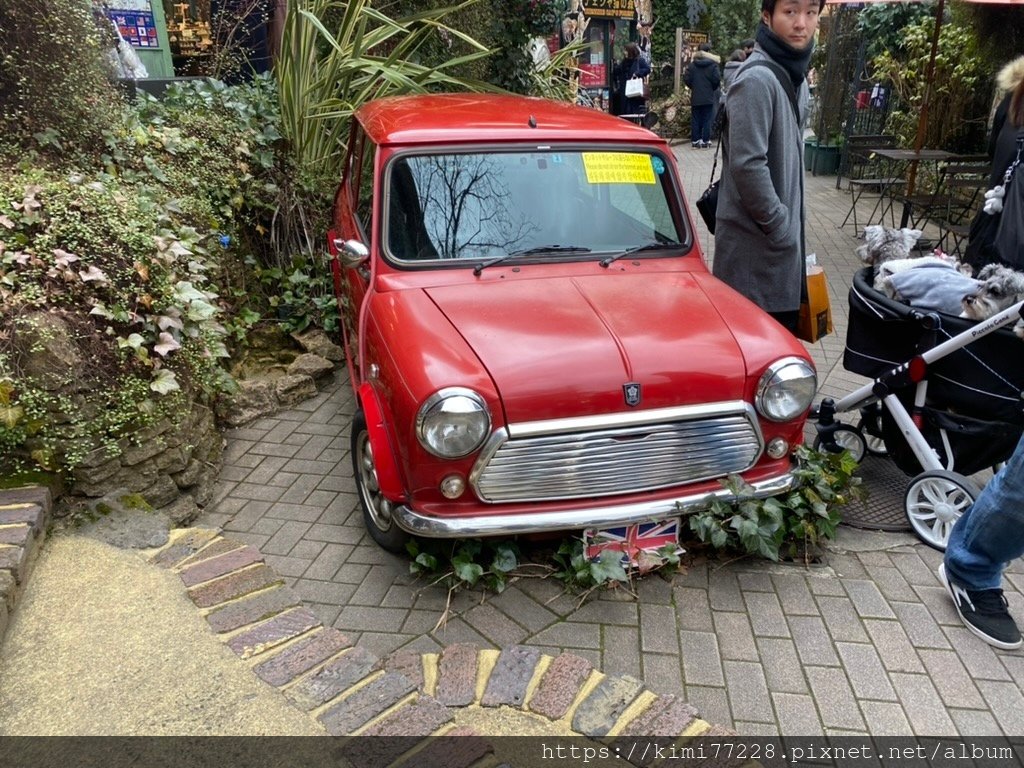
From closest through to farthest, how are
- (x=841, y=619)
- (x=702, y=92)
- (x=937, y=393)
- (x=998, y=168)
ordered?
(x=841, y=619), (x=937, y=393), (x=998, y=168), (x=702, y=92)

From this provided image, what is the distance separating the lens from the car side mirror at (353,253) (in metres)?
3.19

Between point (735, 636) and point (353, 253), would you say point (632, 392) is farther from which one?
point (353, 253)

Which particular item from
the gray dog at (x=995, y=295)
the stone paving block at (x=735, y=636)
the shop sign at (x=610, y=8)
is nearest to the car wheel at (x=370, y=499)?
the stone paving block at (x=735, y=636)

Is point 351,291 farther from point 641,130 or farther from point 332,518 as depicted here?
point 641,130

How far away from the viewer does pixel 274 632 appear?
253cm

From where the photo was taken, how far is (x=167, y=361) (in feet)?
10.8

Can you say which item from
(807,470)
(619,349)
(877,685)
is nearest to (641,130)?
(619,349)

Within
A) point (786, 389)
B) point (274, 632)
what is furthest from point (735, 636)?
point (274, 632)

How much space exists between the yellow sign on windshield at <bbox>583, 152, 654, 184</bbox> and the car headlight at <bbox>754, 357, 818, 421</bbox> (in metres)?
1.25

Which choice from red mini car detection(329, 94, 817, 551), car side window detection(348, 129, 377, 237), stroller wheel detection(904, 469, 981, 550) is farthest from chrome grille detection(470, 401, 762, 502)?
car side window detection(348, 129, 377, 237)

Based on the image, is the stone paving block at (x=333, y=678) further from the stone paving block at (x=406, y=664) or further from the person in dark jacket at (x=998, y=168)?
the person in dark jacket at (x=998, y=168)

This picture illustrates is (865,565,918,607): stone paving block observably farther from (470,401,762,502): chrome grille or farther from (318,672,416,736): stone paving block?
(318,672,416,736): stone paving block

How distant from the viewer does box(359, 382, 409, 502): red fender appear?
276 cm

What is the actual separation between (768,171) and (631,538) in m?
1.91
